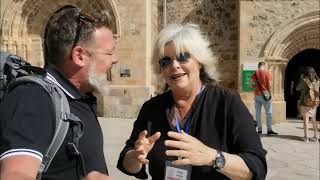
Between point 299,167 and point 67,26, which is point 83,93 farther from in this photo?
point 299,167

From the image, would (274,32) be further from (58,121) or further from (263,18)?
(58,121)

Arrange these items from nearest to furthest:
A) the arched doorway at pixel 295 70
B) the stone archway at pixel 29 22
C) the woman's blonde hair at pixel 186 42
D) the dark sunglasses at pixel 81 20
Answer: the dark sunglasses at pixel 81 20 < the woman's blonde hair at pixel 186 42 < the stone archway at pixel 29 22 < the arched doorway at pixel 295 70

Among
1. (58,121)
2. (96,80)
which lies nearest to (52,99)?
(58,121)

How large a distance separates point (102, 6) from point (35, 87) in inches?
483

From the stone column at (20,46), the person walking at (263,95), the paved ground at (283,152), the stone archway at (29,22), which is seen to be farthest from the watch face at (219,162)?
the stone column at (20,46)

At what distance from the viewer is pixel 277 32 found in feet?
40.5

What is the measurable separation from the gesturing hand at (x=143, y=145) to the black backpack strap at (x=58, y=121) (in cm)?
45

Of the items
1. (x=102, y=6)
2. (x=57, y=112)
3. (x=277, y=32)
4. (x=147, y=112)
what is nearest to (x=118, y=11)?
(x=102, y=6)

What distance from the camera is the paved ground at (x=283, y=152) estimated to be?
6.16m

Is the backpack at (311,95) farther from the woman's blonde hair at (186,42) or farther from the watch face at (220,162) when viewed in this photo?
the watch face at (220,162)

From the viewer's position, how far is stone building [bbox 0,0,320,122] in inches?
488

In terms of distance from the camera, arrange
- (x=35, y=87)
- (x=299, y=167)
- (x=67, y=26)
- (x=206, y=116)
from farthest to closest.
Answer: (x=299, y=167), (x=206, y=116), (x=67, y=26), (x=35, y=87)

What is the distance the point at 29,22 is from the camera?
14.3 metres

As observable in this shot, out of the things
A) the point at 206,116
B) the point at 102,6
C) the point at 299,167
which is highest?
the point at 102,6
